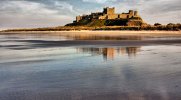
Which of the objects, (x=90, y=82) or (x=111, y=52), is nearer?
(x=90, y=82)

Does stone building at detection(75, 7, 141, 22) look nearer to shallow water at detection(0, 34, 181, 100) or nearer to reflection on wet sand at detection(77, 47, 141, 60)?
reflection on wet sand at detection(77, 47, 141, 60)

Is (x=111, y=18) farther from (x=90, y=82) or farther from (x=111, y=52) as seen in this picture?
(x=90, y=82)

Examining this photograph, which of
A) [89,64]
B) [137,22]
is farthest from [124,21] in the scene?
[89,64]

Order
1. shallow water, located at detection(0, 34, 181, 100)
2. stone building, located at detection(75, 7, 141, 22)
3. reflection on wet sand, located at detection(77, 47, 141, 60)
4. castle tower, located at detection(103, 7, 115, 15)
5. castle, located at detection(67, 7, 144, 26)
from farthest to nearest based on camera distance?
castle tower, located at detection(103, 7, 115, 15) < stone building, located at detection(75, 7, 141, 22) < castle, located at detection(67, 7, 144, 26) < reflection on wet sand, located at detection(77, 47, 141, 60) < shallow water, located at detection(0, 34, 181, 100)

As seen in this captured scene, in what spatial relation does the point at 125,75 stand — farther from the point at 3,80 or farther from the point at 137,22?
the point at 137,22

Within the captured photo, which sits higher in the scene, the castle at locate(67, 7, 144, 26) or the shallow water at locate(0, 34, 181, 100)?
the castle at locate(67, 7, 144, 26)

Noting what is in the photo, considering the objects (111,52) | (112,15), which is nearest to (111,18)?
(112,15)

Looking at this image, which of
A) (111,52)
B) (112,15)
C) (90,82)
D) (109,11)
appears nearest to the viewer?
(90,82)

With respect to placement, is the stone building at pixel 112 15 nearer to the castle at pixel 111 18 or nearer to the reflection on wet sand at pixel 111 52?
the castle at pixel 111 18

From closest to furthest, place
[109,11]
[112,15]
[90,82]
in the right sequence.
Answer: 1. [90,82]
2. [112,15]
3. [109,11]

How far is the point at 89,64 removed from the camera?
9539mm

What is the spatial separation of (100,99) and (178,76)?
3.11 m

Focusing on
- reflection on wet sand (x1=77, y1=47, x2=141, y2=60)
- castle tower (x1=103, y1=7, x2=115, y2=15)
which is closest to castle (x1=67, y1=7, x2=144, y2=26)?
castle tower (x1=103, y1=7, x2=115, y2=15)

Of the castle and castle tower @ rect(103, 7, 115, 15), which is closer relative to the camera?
the castle
